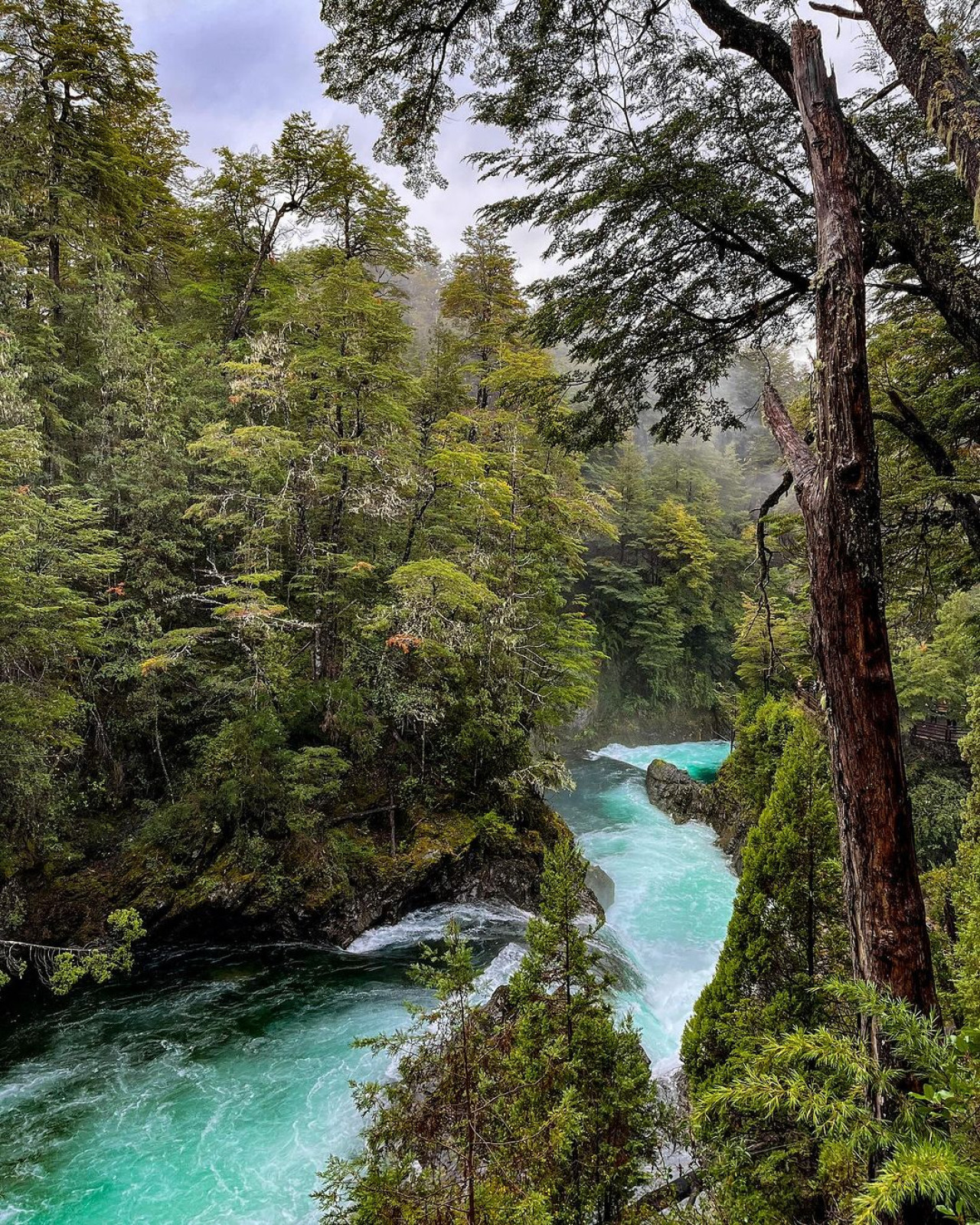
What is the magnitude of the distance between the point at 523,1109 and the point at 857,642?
3.32 meters

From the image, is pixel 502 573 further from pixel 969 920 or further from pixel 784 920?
pixel 969 920

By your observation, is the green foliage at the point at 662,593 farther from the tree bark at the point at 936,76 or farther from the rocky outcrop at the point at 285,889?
the tree bark at the point at 936,76

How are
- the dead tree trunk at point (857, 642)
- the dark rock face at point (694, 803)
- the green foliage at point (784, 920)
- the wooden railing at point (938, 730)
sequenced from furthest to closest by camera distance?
1. the dark rock face at point (694, 803)
2. the wooden railing at point (938, 730)
3. the green foliage at point (784, 920)
4. the dead tree trunk at point (857, 642)

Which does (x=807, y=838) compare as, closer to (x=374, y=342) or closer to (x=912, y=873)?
(x=912, y=873)

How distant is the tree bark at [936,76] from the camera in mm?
2691

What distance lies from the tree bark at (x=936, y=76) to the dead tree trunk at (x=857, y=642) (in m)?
1.01

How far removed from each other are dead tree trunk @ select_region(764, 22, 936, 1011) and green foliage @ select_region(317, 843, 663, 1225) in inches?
72.6

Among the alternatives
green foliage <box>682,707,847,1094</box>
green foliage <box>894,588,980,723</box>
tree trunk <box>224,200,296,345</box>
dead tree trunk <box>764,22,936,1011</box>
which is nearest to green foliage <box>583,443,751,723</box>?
green foliage <box>894,588,980,723</box>

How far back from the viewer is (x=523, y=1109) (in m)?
3.33

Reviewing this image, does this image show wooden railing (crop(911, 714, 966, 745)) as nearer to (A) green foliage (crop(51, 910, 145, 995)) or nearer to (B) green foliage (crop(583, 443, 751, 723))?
(B) green foliage (crop(583, 443, 751, 723))

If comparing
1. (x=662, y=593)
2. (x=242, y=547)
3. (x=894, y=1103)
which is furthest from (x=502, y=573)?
(x=662, y=593)

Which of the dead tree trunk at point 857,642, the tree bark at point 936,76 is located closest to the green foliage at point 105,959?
the dead tree trunk at point 857,642

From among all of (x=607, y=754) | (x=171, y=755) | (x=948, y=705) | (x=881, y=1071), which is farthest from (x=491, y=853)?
(x=607, y=754)

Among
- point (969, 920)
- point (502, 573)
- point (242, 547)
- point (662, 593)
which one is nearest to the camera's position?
point (969, 920)
